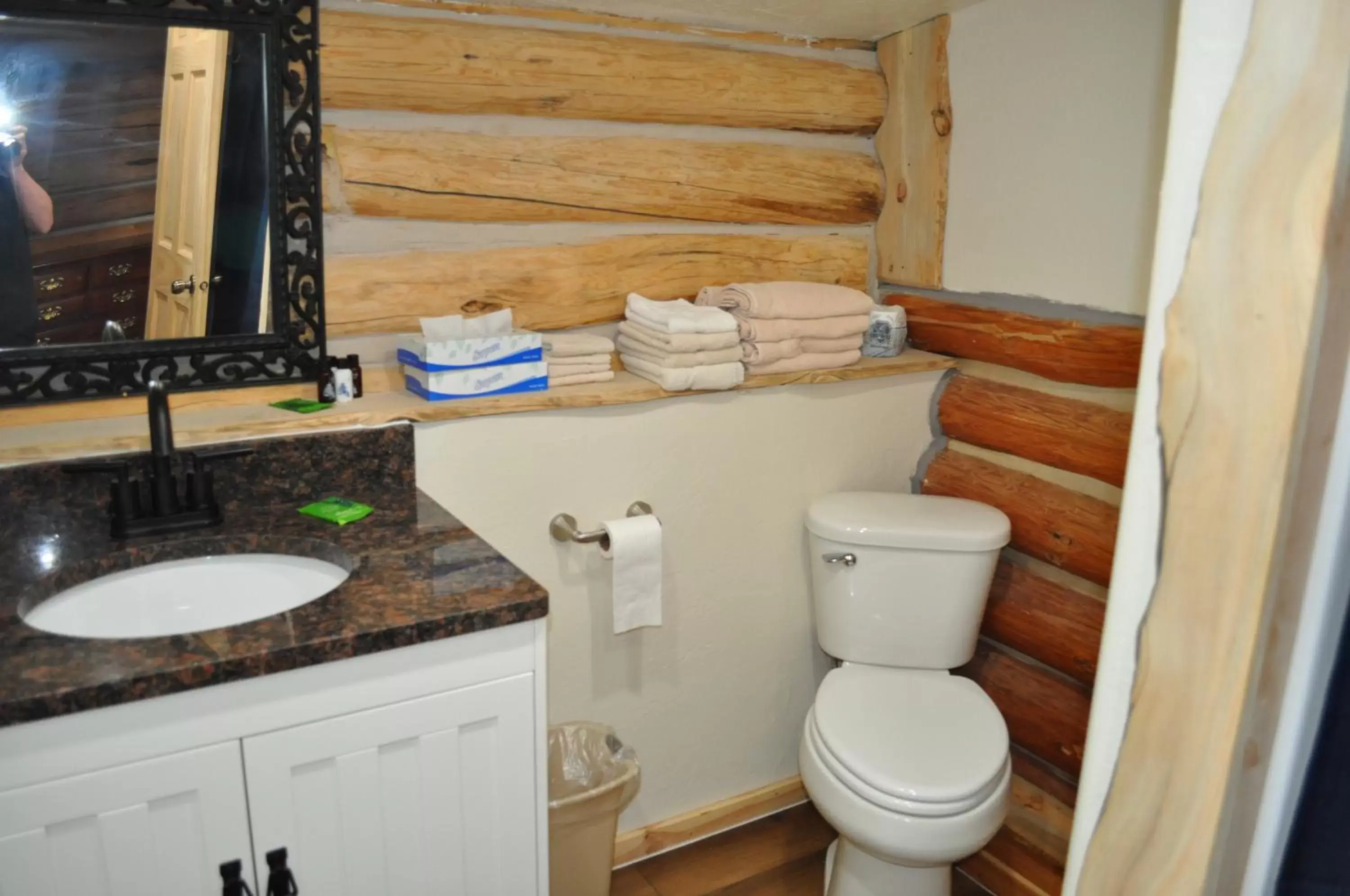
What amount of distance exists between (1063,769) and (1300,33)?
2028 millimetres

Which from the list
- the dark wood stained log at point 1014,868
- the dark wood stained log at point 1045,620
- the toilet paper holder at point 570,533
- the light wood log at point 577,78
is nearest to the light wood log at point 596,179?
the light wood log at point 577,78

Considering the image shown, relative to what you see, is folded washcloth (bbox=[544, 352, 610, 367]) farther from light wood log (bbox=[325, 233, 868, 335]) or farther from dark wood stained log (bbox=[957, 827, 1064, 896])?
dark wood stained log (bbox=[957, 827, 1064, 896])

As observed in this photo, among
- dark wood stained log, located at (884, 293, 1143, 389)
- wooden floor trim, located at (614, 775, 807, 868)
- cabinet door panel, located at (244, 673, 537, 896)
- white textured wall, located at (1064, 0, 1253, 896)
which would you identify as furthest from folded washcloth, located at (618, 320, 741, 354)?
white textured wall, located at (1064, 0, 1253, 896)

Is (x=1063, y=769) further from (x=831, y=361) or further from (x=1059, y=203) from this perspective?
(x=1059, y=203)

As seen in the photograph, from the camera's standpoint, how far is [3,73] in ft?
5.05

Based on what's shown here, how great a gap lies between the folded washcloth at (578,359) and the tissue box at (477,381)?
24 millimetres

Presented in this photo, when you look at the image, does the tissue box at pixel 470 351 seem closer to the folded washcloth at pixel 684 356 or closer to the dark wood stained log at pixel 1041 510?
the folded washcloth at pixel 684 356

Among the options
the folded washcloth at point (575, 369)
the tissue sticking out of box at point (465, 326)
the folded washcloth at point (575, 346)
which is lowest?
the folded washcloth at point (575, 369)

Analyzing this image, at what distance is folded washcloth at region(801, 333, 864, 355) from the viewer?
2.25m

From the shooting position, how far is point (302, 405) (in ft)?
5.91

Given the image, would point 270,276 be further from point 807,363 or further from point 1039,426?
point 1039,426

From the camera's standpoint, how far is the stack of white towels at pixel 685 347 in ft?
6.73

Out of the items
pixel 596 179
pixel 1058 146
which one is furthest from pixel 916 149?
pixel 596 179

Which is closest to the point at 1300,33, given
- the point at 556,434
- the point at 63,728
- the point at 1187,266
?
the point at 1187,266
